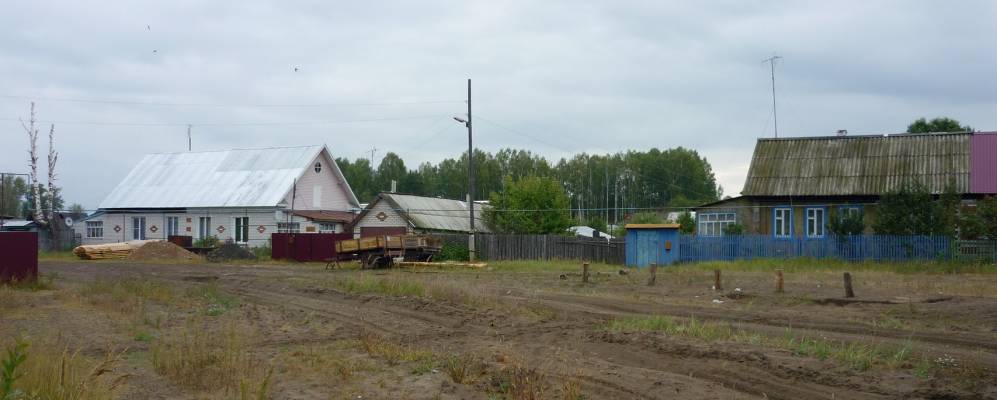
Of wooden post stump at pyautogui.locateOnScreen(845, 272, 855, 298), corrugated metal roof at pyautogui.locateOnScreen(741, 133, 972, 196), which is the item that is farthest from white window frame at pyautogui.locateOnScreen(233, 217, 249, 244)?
wooden post stump at pyautogui.locateOnScreen(845, 272, 855, 298)

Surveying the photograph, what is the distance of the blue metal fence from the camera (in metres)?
33.7

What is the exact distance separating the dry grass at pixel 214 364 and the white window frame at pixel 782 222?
31.1 metres

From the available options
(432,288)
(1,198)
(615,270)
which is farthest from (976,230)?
(1,198)

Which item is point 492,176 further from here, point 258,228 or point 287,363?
point 287,363

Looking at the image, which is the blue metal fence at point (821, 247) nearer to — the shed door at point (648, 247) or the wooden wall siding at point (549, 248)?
the shed door at point (648, 247)

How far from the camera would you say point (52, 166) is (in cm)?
5878

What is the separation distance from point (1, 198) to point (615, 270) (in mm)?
30080

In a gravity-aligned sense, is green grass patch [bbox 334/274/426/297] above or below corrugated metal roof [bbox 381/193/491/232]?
below

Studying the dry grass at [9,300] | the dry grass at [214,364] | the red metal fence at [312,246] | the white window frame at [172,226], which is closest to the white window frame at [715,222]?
the red metal fence at [312,246]

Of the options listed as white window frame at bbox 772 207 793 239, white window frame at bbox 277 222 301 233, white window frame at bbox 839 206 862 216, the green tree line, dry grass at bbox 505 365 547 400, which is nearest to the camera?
dry grass at bbox 505 365 547 400

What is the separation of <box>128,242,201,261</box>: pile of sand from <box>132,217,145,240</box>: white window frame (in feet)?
39.5

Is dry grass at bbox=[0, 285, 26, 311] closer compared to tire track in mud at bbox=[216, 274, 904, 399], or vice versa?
tire track in mud at bbox=[216, 274, 904, 399]

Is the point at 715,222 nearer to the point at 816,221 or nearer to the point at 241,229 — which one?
the point at 816,221

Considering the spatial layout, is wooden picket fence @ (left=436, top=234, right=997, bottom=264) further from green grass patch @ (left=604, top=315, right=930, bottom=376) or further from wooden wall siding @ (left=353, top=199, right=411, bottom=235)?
green grass patch @ (left=604, top=315, right=930, bottom=376)
